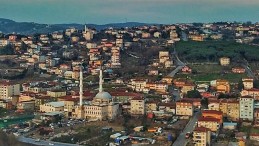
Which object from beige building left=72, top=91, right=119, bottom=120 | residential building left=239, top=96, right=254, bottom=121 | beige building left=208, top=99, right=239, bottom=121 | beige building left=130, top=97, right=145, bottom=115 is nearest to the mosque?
A: beige building left=72, top=91, right=119, bottom=120

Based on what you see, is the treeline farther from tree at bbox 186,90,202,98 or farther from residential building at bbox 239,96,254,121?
residential building at bbox 239,96,254,121

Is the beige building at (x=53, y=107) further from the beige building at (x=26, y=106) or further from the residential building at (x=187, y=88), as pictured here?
the residential building at (x=187, y=88)

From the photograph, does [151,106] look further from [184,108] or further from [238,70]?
[238,70]

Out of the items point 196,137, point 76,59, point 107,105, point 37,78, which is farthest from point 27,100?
point 76,59

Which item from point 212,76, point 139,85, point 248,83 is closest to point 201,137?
point 139,85

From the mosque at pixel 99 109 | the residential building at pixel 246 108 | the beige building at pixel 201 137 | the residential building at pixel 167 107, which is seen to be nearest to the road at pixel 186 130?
the beige building at pixel 201 137
